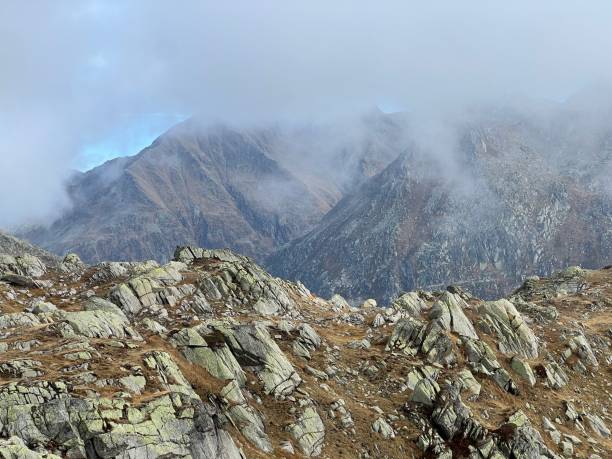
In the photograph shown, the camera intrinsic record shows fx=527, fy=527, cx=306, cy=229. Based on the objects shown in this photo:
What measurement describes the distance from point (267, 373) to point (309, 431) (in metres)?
5.05

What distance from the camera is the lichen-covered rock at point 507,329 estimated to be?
49.8 metres

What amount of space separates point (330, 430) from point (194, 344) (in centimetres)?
1028

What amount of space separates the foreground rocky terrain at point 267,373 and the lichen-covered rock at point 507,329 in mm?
150

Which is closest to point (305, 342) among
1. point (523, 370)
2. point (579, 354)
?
point (523, 370)

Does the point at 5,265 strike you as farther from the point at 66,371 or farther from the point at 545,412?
the point at 545,412

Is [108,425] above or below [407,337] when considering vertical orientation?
above

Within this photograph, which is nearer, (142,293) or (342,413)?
(342,413)

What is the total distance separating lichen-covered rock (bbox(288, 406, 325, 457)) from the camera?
1209 inches

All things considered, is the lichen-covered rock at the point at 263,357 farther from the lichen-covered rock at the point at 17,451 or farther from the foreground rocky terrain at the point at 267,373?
the lichen-covered rock at the point at 17,451

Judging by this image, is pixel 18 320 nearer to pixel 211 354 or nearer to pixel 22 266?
pixel 211 354

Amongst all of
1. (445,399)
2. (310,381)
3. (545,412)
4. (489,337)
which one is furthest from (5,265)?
(545,412)

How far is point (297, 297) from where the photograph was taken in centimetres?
6241

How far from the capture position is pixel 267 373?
3503 centimetres

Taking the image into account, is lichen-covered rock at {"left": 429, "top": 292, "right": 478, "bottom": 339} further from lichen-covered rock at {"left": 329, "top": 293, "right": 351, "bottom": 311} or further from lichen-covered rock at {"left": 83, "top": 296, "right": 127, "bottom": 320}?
lichen-covered rock at {"left": 83, "top": 296, "right": 127, "bottom": 320}
